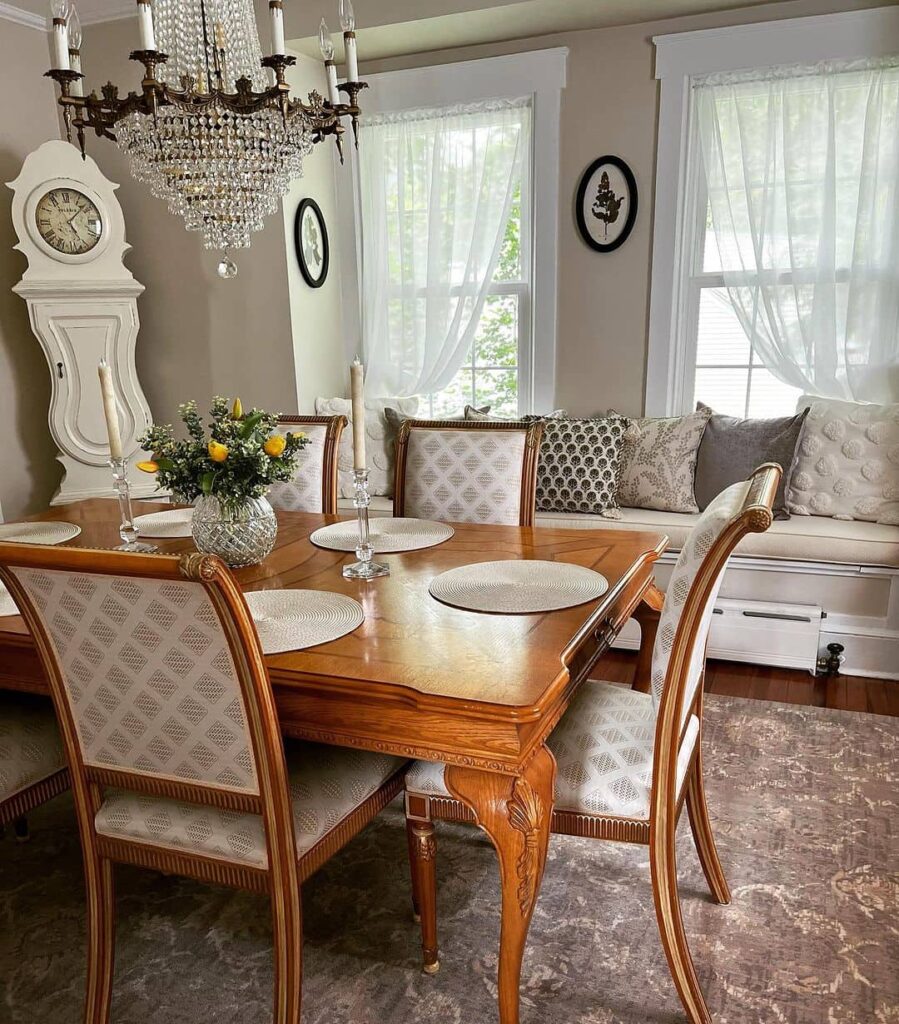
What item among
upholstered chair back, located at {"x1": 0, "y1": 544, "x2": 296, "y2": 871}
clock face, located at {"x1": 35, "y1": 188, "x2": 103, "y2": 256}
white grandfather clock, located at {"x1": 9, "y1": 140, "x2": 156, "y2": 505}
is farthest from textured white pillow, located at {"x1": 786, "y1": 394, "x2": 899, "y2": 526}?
clock face, located at {"x1": 35, "y1": 188, "x2": 103, "y2": 256}

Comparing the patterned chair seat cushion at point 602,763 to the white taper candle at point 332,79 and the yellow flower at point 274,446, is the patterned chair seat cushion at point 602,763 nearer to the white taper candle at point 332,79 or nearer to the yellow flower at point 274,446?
the yellow flower at point 274,446

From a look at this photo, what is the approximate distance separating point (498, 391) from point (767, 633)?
1727mm

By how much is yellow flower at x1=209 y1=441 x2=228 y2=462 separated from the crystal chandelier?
84cm

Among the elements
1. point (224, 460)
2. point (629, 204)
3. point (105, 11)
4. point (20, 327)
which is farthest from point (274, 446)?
point (105, 11)

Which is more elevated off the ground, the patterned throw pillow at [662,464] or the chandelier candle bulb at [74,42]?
the chandelier candle bulb at [74,42]

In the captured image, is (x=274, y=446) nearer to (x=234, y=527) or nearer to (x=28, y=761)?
(x=234, y=527)

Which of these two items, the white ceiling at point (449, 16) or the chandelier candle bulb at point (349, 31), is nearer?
the chandelier candle bulb at point (349, 31)

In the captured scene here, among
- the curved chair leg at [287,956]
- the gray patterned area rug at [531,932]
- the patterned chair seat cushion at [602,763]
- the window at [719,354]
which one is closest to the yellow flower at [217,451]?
the patterned chair seat cushion at [602,763]

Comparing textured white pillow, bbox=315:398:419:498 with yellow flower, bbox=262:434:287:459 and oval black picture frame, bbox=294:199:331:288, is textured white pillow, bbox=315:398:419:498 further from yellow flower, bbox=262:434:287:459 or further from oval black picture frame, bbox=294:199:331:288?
yellow flower, bbox=262:434:287:459

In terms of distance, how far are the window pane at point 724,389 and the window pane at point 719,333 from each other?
0.14 feet

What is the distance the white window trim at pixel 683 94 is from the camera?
316cm

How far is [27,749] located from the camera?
1.69 m

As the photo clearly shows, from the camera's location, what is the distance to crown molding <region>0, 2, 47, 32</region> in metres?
3.70

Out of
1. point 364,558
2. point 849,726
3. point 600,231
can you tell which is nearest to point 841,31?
point 600,231
